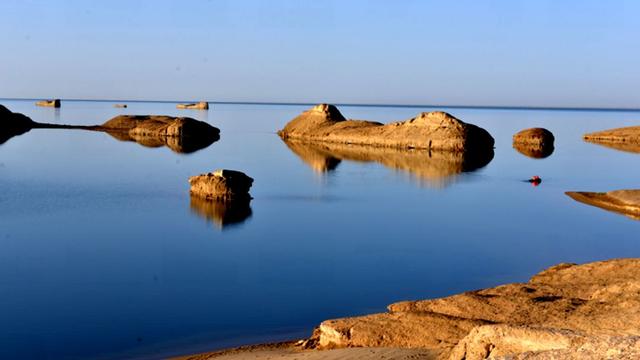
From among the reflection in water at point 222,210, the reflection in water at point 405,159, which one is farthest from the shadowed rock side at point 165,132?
the reflection in water at point 222,210

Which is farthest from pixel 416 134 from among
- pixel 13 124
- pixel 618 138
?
pixel 13 124

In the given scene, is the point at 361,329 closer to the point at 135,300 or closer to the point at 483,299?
the point at 483,299

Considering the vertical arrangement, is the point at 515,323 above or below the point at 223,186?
below

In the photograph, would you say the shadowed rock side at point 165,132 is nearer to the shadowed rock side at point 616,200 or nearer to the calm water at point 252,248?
the calm water at point 252,248

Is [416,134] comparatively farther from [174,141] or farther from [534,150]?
[174,141]

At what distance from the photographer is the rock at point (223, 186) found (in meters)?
37.1

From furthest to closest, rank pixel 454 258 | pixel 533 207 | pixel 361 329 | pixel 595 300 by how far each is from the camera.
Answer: pixel 533 207
pixel 454 258
pixel 595 300
pixel 361 329

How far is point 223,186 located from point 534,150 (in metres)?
60.2

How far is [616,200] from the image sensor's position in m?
40.5

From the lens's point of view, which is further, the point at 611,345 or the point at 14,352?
the point at 14,352

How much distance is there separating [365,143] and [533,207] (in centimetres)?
5256

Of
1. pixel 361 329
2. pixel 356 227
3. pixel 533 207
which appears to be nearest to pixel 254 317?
pixel 361 329

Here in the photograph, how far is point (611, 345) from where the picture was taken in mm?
8727

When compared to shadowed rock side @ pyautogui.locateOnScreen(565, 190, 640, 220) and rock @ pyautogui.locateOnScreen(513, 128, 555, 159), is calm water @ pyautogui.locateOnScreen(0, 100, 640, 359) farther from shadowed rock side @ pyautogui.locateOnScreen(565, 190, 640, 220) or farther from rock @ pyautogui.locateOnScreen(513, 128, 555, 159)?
rock @ pyautogui.locateOnScreen(513, 128, 555, 159)
